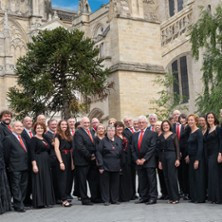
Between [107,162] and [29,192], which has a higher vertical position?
[107,162]

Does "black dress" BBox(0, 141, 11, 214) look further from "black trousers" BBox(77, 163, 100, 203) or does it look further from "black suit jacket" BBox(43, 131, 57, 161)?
"black trousers" BBox(77, 163, 100, 203)

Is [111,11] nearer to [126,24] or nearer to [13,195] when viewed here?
[126,24]

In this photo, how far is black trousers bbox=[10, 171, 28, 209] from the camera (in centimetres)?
747

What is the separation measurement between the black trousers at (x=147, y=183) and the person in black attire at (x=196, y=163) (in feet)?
2.18

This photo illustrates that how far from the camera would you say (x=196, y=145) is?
7.85 metres

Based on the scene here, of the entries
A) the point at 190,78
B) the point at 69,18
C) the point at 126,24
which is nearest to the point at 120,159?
the point at 126,24

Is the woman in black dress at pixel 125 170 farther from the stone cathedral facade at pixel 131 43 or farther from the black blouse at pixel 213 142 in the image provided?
the stone cathedral facade at pixel 131 43

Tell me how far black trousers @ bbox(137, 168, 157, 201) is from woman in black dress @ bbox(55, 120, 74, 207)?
1336 millimetres

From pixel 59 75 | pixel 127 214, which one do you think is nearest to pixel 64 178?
pixel 127 214

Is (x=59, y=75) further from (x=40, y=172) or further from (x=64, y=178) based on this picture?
(x=40, y=172)

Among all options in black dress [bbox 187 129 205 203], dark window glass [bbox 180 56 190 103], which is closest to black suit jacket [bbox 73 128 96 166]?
black dress [bbox 187 129 205 203]

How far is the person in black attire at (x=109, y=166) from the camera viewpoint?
8.01 m

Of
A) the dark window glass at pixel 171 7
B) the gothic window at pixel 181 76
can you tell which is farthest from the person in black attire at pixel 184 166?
the dark window glass at pixel 171 7

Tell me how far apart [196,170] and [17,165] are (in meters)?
3.17
